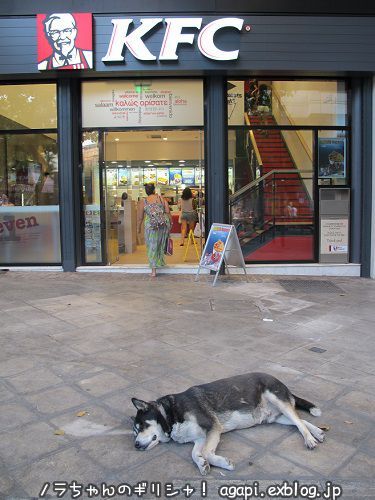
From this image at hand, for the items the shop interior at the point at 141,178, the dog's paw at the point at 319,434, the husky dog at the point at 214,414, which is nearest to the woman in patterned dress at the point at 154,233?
the shop interior at the point at 141,178

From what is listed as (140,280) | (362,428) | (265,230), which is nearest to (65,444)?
(362,428)

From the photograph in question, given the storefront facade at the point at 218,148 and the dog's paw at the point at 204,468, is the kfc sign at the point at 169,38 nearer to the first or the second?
the storefront facade at the point at 218,148

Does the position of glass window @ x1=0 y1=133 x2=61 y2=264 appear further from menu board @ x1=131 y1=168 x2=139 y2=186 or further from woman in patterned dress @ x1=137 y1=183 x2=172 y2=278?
menu board @ x1=131 y1=168 x2=139 y2=186

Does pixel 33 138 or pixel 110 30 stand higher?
pixel 110 30

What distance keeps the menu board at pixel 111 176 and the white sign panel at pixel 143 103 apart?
959 millimetres

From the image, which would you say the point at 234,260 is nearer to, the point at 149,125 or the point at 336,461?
the point at 149,125

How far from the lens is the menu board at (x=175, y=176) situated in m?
12.5

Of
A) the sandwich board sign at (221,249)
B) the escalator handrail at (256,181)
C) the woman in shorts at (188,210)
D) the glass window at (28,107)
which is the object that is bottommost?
the sandwich board sign at (221,249)

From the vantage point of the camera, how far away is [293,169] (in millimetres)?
9391

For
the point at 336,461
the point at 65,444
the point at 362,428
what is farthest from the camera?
the point at 362,428

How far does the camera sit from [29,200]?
950cm

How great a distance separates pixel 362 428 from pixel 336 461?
0.51 meters

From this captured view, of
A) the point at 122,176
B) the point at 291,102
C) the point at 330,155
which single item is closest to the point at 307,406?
the point at 330,155

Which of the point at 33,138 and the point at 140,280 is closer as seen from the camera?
the point at 140,280
